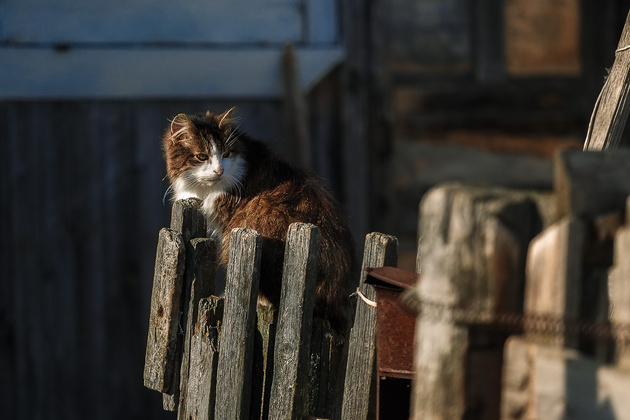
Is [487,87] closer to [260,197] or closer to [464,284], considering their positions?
[260,197]

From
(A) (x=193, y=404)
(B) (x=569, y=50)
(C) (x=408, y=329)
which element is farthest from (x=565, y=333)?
(B) (x=569, y=50)

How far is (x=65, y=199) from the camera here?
200 inches

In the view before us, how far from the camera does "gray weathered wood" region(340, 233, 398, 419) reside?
244 cm

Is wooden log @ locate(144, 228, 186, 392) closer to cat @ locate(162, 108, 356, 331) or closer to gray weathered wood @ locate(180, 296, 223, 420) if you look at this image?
gray weathered wood @ locate(180, 296, 223, 420)

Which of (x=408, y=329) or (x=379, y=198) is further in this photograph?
(x=379, y=198)

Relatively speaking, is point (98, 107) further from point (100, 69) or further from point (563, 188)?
point (563, 188)

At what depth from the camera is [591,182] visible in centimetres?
147

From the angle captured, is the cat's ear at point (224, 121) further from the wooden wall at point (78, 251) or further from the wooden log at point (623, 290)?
the wooden log at point (623, 290)

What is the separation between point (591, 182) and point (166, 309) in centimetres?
161

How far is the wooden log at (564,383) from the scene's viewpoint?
1.43 metres

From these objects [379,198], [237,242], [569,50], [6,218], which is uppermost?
[569,50]

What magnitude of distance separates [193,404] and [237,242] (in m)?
0.60

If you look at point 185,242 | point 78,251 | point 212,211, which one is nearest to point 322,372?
point 185,242

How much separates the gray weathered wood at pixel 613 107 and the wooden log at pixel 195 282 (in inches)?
52.0
